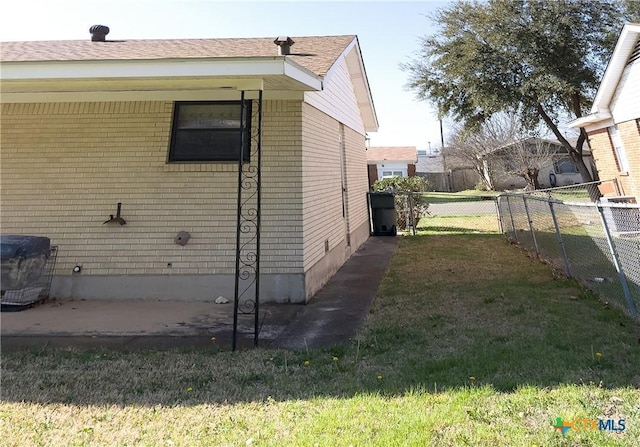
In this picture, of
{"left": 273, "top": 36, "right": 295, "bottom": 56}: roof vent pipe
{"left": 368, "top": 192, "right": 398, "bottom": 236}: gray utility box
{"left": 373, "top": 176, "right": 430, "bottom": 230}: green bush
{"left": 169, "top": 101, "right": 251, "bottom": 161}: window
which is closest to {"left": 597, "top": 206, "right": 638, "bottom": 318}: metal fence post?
{"left": 273, "top": 36, "right": 295, "bottom": 56}: roof vent pipe

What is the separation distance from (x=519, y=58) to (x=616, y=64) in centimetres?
553

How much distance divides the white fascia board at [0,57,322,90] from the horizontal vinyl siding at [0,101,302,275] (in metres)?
1.51

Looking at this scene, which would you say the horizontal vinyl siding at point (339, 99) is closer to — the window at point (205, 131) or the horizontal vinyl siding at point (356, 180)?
the horizontal vinyl siding at point (356, 180)

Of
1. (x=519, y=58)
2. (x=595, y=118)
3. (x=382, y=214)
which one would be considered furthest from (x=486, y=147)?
(x=382, y=214)

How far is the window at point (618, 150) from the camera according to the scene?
492 inches

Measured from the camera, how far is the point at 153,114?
5512 mm

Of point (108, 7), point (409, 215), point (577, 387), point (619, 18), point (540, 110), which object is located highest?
point (619, 18)

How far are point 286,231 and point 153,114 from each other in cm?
261

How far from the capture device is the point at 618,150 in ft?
42.3

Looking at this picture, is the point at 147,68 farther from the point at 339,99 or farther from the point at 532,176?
the point at 532,176

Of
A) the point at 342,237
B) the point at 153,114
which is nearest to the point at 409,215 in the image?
the point at 342,237

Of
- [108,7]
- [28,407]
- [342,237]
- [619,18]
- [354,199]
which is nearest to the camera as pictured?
[28,407]

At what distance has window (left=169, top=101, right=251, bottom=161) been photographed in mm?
5465

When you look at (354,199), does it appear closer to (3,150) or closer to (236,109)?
(236,109)
